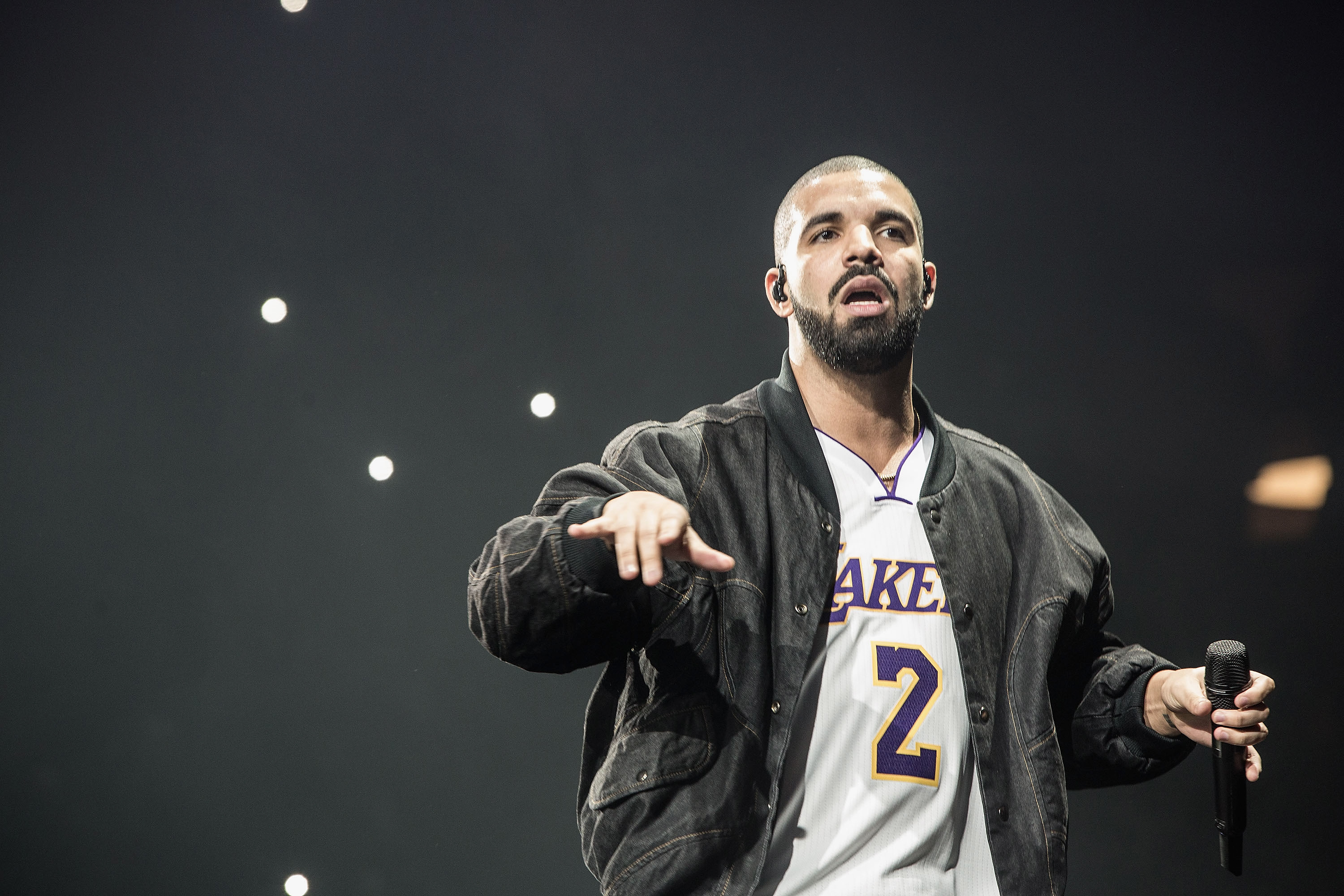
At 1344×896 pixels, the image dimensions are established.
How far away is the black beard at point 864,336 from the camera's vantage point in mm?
1380

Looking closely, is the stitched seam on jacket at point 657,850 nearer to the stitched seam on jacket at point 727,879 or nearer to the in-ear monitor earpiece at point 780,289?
the stitched seam on jacket at point 727,879

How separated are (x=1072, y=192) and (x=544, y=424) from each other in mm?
1121

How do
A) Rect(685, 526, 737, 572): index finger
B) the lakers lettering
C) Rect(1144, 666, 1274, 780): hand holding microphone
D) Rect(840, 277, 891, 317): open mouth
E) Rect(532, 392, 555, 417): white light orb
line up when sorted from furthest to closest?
Rect(532, 392, 555, 417): white light orb, Rect(840, 277, 891, 317): open mouth, the lakers lettering, Rect(1144, 666, 1274, 780): hand holding microphone, Rect(685, 526, 737, 572): index finger

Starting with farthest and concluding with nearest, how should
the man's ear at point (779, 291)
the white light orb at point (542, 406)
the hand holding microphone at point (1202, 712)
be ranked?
the white light orb at point (542, 406)
the man's ear at point (779, 291)
the hand holding microphone at point (1202, 712)

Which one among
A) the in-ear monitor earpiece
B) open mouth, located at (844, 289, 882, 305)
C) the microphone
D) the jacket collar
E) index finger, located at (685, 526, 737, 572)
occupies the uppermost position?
the in-ear monitor earpiece

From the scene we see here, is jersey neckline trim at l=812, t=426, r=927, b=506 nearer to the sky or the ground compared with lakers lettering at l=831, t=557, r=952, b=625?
nearer to the sky

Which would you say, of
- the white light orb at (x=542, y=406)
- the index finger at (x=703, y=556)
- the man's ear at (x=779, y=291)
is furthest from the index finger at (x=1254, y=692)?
the white light orb at (x=542, y=406)

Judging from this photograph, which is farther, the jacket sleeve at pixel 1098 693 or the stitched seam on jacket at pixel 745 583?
the jacket sleeve at pixel 1098 693

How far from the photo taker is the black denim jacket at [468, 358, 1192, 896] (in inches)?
40.9

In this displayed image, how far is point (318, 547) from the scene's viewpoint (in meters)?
1.75

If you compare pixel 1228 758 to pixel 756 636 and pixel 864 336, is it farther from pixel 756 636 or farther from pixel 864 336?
pixel 864 336

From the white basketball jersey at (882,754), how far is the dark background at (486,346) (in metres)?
0.68

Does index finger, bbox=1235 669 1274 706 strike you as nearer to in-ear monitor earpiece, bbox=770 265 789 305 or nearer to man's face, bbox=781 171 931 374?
man's face, bbox=781 171 931 374

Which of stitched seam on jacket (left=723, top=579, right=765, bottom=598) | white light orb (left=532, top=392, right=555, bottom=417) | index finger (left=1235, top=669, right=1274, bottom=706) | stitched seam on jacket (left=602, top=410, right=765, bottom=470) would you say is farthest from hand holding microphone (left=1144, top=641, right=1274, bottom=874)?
white light orb (left=532, top=392, right=555, bottom=417)
